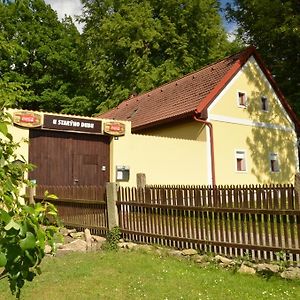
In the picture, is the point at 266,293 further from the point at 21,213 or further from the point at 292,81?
the point at 292,81

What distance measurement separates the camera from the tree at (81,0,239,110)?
30.6 m

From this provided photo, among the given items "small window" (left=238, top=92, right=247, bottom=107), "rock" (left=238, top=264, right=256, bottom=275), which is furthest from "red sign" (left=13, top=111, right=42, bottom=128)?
"small window" (left=238, top=92, right=247, bottom=107)

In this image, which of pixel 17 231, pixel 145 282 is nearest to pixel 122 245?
pixel 145 282

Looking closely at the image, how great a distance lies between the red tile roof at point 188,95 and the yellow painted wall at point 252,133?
0.54 meters

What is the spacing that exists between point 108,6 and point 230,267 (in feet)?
99.6

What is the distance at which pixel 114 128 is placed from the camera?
48.8 ft

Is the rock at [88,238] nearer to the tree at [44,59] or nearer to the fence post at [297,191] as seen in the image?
the fence post at [297,191]

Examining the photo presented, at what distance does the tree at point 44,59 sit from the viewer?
3188 cm

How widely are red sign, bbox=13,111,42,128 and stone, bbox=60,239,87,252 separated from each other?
17.7 ft

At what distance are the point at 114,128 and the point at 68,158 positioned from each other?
193cm

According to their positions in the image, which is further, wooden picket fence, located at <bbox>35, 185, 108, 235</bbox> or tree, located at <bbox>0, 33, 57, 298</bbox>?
wooden picket fence, located at <bbox>35, 185, 108, 235</bbox>

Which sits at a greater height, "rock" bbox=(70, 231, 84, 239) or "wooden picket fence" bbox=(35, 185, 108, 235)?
"wooden picket fence" bbox=(35, 185, 108, 235)

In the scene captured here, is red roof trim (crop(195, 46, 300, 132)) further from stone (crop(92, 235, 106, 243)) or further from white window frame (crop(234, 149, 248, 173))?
stone (crop(92, 235, 106, 243))

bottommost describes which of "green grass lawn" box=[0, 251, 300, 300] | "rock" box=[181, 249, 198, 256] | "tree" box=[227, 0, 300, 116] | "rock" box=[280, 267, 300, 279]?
"green grass lawn" box=[0, 251, 300, 300]
